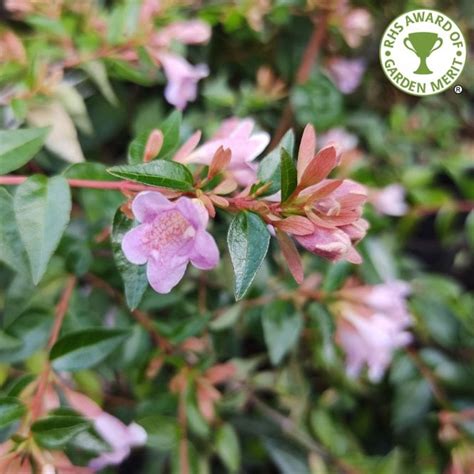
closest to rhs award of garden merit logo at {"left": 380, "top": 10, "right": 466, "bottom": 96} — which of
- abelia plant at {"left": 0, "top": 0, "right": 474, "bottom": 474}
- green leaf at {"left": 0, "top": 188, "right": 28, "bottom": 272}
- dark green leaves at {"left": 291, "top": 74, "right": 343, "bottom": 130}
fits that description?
abelia plant at {"left": 0, "top": 0, "right": 474, "bottom": 474}

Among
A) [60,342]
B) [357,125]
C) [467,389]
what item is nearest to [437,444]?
[467,389]

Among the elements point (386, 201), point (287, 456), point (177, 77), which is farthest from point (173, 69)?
point (287, 456)

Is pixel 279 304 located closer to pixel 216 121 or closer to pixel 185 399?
pixel 185 399

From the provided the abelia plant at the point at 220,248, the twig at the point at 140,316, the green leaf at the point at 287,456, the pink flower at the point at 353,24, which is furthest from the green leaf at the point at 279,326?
the pink flower at the point at 353,24

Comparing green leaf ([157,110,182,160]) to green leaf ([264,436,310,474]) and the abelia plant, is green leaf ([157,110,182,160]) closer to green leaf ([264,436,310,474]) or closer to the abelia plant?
the abelia plant

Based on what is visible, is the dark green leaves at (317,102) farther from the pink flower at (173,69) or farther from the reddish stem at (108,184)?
the reddish stem at (108,184)

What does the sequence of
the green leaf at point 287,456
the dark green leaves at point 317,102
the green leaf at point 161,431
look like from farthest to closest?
the dark green leaves at point 317,102 → the green leaf at point 287,456 → the green leaf at point 161,431
